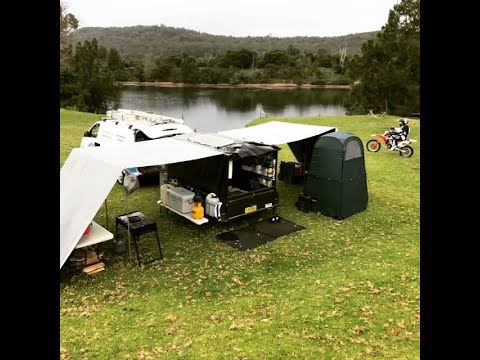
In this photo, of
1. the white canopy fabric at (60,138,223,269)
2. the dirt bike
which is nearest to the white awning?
the white canopy fabric at (60,138,223,269)

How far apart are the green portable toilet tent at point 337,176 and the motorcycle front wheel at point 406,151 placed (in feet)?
24.9

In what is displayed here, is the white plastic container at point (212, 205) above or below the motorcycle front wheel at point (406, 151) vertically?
below

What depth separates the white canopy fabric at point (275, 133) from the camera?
409 inches

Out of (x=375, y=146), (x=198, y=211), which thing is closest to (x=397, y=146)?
(x=375, y=146)

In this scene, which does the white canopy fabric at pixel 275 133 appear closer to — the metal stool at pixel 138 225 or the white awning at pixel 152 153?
the white awning at pixel 152 153

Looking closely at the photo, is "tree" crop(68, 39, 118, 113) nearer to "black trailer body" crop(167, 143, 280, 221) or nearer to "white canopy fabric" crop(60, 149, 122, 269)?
"black trailer body" crop(167, 143, 280, 221)

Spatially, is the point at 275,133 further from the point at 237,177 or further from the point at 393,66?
the point at 393,66

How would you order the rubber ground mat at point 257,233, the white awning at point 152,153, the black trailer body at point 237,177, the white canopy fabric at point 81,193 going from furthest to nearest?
1. the black trailer body at point 237,177
2. the rubber ground mat at point 257,233
3. the white awning at point 152,153
4. the white canopy fabric at point 81,193

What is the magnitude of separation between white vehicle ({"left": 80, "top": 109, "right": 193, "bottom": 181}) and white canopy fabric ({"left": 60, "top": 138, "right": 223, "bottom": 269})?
2441 millimetres

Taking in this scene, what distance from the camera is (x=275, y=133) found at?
1133 cm

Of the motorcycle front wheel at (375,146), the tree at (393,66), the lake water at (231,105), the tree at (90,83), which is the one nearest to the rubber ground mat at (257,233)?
the motorcycle front wheel at (375,146)
